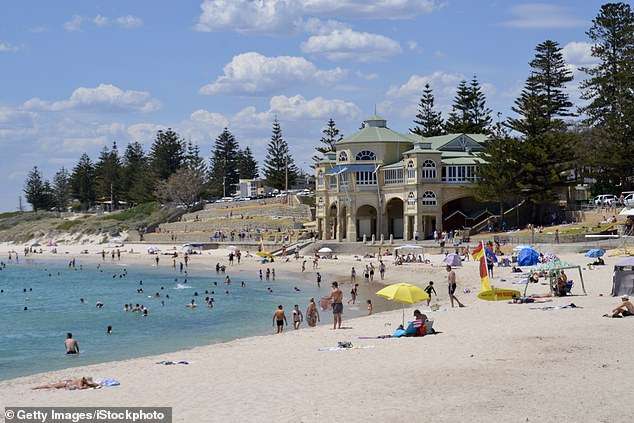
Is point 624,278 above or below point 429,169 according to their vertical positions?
below

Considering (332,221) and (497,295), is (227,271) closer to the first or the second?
(332,221)

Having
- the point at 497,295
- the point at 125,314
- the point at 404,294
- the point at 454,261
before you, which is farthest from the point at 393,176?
the point at 404,294

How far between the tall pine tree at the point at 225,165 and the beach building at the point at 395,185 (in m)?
41.4

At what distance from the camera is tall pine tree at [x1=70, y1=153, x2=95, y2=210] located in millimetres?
109250

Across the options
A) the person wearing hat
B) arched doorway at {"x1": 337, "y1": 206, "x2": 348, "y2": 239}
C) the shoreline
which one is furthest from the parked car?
the person wearing hat

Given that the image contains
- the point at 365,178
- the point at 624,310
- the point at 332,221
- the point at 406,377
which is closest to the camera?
the point at 406,377

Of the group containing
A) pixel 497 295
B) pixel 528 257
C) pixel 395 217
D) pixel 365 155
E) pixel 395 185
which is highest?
pixel 365 155

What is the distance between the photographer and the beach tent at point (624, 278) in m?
20.5

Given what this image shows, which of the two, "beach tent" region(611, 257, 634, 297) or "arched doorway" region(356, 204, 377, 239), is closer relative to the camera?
"beach tent" region(611, 257, 634, 297)

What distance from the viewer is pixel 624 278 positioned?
20672 mm

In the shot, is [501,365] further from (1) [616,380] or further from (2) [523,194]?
(2) [523,194]

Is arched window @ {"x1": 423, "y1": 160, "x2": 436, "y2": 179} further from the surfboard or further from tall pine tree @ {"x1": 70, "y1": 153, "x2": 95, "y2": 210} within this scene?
tall pine tree @ {"x1": 70, "y1": 153, "x2": 95, "y2": 210}

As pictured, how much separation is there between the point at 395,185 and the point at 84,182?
66.0 meters

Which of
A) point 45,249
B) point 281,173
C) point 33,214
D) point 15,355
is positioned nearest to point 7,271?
point 45,249
